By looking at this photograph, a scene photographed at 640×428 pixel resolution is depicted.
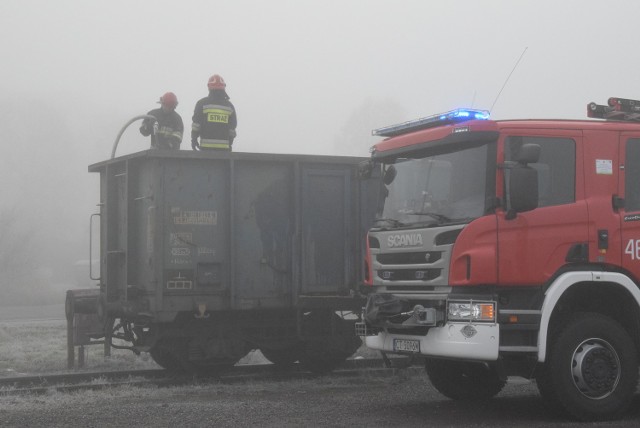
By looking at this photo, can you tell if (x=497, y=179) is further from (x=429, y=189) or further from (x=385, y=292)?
(x=385, y=292)

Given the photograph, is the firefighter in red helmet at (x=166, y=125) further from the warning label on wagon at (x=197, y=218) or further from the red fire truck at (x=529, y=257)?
the red fire truck at (x=529, y=257)

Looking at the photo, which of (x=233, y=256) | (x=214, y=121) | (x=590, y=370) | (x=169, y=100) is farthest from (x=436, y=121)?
(x=169, y=100)

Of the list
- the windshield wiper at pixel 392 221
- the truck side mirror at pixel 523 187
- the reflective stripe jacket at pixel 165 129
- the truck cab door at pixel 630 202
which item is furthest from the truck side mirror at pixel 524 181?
the reflective stripe jacket at pixel 165 129

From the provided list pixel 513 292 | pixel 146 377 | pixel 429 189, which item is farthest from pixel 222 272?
pixel 513 292

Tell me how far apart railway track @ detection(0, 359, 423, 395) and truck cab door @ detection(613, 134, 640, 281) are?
9.90 ft

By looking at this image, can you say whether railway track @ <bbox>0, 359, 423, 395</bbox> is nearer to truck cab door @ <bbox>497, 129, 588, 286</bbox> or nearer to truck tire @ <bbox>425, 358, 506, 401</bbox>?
truck tire @ <bbox>425, 358, 506, 401</bbox>

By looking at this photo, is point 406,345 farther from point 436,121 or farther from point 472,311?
point 436,121

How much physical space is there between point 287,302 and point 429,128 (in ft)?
12.4

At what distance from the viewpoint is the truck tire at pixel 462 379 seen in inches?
380

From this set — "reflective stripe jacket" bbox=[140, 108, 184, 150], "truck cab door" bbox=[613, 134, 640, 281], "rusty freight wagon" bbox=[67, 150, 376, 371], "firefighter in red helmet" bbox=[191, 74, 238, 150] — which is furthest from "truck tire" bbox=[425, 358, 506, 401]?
"reflective stripe jacket" bbox=[140, 108, 184, 150]

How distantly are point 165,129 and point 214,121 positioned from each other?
98 centimetres

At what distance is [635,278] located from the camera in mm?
8414

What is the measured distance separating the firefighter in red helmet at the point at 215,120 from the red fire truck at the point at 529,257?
433 centimetres

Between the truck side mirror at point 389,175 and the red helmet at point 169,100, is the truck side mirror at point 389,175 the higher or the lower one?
the lower one
